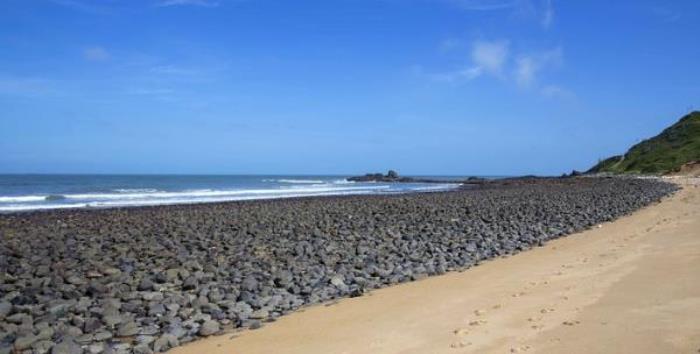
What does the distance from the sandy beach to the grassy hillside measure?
58532 mm

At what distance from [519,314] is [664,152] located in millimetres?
76650

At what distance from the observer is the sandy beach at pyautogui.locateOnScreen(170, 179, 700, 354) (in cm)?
488

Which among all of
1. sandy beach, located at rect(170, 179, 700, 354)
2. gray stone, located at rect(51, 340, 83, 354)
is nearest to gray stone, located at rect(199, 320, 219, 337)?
sandy beach, located at rect(170, 179, 700, 354)

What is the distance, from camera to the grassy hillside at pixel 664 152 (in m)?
63.6

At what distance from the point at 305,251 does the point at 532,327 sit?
688cm

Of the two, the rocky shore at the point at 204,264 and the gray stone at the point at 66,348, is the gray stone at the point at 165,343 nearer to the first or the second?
the rocky shore at the point at 204,264

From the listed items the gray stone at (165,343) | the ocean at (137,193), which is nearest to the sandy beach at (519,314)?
the gray stone at (165,343)

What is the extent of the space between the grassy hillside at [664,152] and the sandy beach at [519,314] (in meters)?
58.5

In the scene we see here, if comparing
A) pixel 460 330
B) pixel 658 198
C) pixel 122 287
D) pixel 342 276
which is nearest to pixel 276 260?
pixel 342 276

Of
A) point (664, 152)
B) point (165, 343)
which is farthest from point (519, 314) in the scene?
point (664, 152)

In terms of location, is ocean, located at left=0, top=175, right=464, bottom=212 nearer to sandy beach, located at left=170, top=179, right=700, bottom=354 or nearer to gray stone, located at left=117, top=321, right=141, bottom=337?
gray stone, located at left=117, top=321, right=141, bottom=337

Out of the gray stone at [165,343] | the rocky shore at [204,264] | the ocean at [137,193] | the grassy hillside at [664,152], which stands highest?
the grassy hillside at [664,152]

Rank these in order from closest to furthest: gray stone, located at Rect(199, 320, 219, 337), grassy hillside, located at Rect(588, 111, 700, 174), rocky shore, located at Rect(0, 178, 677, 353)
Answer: gray stone, located at Rect(199, 320, 219, 337), rocky shore, located at Rect(0, 178, 677, 353), grassy hillside, located at Rect(588, 111, 700, 174)

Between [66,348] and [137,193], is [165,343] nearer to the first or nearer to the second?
[66,348]
